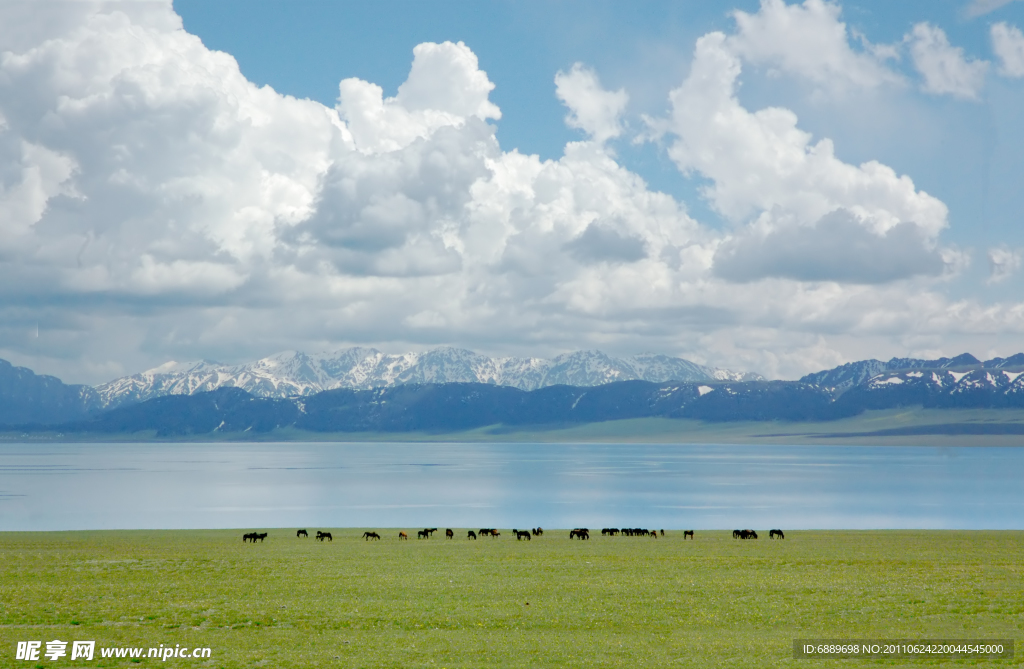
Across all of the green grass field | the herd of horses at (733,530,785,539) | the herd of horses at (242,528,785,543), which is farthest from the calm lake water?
the green grass field

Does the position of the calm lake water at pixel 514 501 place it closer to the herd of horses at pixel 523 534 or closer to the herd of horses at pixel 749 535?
the herd of horses at pixel 523 534

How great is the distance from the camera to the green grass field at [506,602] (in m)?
24.1

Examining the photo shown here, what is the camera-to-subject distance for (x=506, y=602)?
31938 mm

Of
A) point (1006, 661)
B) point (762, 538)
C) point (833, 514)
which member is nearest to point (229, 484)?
point (833, 514)

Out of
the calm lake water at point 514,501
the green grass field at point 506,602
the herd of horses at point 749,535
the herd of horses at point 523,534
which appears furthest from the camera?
the calm lake water at point 514,501

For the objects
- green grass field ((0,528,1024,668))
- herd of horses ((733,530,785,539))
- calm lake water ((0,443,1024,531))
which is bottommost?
calm lake water ((0,443,1024,531))

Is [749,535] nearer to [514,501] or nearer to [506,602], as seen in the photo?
[506,602]

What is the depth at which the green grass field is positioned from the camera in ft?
79.0

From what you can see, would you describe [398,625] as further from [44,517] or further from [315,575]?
[44,517]

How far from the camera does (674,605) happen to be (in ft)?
102

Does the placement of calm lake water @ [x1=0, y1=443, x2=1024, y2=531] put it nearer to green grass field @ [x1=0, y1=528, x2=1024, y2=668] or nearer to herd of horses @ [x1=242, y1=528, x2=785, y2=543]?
herd of horses @ [x1=242, y1=528, x2=785, y2=543]

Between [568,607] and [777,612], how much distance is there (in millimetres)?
7349

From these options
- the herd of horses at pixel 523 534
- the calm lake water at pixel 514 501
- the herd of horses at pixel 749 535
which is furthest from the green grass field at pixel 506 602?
the calm lake water at pixel 514 501

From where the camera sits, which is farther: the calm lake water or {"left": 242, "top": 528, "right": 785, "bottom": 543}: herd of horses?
the calm lake water
